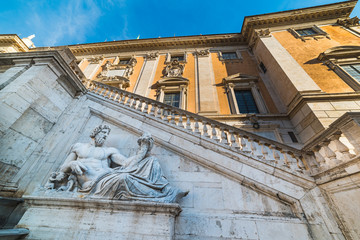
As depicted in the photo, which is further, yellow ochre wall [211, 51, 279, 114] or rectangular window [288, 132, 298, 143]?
yellow ochre wall [211, 51, 279, 114]

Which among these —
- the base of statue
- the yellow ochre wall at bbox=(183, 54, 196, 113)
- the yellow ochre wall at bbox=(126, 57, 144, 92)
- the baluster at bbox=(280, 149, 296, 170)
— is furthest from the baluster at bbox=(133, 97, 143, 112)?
the yellow ochre wall at bbox=(126, 57, 144, 92)

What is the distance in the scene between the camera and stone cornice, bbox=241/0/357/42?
1150cm

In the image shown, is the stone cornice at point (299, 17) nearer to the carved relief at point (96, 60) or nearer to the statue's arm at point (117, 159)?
the carved relief at point (96, 60)

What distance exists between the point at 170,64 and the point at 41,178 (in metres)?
11.4

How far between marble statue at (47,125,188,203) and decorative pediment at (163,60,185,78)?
904 cm

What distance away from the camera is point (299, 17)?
1188 centimetres

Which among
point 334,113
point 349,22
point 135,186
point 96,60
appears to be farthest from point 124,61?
point 349,22

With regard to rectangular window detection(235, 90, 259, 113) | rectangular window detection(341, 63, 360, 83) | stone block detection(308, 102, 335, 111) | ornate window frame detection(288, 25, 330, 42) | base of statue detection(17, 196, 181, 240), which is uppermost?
ornate window frame detection(288, 25, 330, 42)

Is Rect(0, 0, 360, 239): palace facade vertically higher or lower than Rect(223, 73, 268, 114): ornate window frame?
lower

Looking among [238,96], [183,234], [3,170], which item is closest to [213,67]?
[238,96]

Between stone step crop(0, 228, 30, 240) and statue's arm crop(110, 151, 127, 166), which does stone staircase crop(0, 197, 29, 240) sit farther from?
statue's arm crop(110, 151, 127, 166)

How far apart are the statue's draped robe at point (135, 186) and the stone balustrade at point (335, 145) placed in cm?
305

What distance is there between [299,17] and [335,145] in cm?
1520

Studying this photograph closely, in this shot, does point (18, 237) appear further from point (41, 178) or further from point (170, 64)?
point (170, 64)
